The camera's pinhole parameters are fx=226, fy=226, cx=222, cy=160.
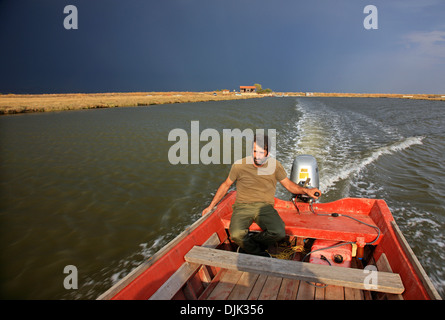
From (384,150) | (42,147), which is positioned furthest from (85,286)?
(384,150)

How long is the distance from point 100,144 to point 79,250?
8.33 m

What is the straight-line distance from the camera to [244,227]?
319 centimetres

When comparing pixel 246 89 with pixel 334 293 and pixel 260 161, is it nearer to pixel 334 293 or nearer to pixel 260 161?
pixel 260 161

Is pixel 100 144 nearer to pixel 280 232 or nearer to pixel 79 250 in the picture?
pixel 79 250

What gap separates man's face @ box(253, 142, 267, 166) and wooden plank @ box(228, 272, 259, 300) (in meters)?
1.50

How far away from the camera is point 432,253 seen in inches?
162

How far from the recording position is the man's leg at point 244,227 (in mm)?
3121

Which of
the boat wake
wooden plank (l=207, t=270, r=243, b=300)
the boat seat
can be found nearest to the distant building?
the boat wake

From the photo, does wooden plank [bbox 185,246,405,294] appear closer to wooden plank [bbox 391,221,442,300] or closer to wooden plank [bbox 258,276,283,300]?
wooden plank [bbox 391,221,442,300]

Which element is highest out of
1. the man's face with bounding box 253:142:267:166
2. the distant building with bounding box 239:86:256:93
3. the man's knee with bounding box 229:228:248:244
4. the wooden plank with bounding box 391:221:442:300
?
the distant building with bounding box 239:86:256:93

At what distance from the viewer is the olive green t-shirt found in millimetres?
3350

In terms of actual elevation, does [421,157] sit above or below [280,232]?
above

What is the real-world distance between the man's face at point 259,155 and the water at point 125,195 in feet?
8.42

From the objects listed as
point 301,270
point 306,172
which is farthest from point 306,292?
point 306,172
